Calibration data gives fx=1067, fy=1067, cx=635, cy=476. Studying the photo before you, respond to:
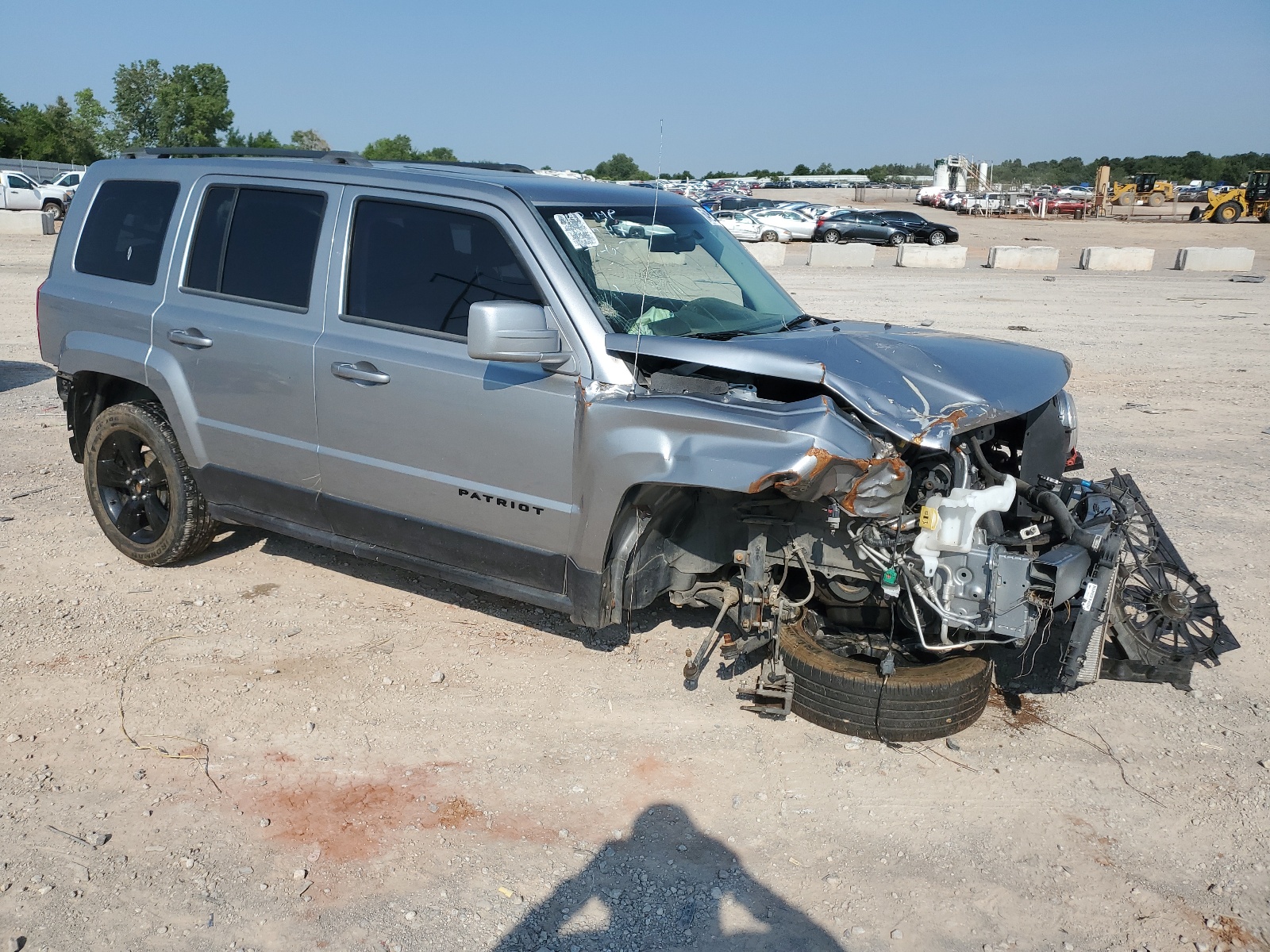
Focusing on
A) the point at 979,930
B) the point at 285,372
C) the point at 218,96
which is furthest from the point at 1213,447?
the point at 218,96

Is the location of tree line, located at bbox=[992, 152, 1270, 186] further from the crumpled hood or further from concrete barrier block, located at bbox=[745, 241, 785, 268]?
the crumpled hood

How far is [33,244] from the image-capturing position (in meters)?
26.6

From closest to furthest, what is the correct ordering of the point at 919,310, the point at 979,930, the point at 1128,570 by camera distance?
the point at 979,930 → the point at 1128,570 → the point at 919,310

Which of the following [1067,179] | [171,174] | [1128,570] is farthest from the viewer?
[1067,179]

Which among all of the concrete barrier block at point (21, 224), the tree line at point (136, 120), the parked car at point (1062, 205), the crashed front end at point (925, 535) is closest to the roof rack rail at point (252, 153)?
the crashed front end at point (925, 535)

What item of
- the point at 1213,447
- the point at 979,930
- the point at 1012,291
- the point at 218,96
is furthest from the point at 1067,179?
the point at 979,930

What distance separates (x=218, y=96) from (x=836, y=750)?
101 meters

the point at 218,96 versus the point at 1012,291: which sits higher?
the point at 218,96

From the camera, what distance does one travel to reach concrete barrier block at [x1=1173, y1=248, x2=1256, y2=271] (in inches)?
1021

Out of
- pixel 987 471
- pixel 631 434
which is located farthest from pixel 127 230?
pixel 987 471

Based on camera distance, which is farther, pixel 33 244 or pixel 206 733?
pixel 33 244

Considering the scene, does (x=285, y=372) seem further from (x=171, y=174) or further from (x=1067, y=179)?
(x=1067, y=179)

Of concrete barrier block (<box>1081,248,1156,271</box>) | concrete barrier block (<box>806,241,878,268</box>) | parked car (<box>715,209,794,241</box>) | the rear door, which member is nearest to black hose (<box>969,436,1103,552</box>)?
the rear door

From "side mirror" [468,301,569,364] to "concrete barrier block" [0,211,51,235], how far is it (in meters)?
29.3
